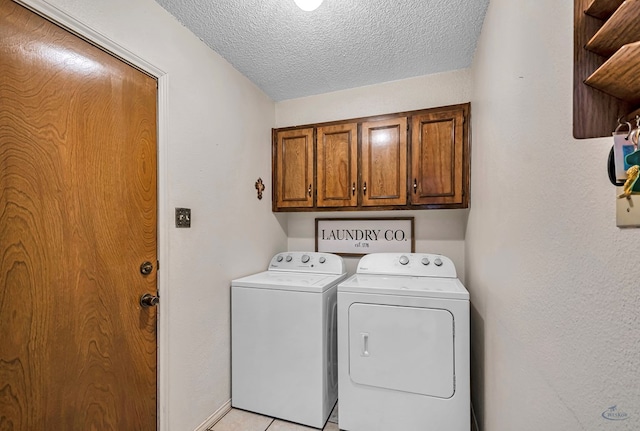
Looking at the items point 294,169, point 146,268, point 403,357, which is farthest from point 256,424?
point 294,169

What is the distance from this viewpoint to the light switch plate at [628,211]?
457 mm

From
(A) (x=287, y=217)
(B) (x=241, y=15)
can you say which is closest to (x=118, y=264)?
(B) (x=241, y=15)

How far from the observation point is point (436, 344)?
61.2 inches

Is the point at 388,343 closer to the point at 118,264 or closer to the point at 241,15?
the point at 118,264

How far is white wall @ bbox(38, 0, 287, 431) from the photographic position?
1443 mm

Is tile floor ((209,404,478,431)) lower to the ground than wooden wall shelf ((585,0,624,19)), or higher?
lower

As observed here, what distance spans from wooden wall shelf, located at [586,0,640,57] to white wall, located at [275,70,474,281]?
1.89 m

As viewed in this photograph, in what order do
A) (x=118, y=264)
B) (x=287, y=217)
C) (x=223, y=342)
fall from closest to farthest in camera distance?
(x=118, y=264) → (x=223, y=342) → (x=287, y=217)

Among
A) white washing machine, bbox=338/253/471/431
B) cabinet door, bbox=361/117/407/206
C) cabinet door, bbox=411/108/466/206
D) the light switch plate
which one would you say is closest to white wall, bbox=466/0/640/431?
the light switch plate

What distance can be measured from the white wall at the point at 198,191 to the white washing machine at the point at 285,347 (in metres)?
0.13

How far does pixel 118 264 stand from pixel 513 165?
1790mm

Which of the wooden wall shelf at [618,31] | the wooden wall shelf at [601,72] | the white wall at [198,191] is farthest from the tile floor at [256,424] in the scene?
the wooden wall shelf at [618,31]

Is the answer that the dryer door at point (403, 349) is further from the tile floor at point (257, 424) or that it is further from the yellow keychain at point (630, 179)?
the yellow keychain at point (630, 179)

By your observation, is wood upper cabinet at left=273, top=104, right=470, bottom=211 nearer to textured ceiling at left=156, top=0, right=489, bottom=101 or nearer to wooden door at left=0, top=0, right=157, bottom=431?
textured ceiling at left=156, top=0, right=489, bottom=101
